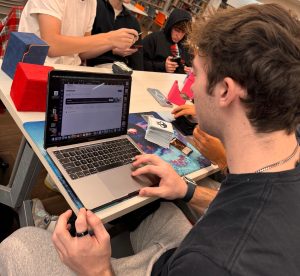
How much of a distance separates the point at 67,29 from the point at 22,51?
21.7 inches

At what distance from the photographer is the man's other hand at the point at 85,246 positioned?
681mm

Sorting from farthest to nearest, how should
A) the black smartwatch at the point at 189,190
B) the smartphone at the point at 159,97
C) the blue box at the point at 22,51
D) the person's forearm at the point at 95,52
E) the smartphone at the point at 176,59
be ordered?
the smartphone at the point at 176,59 < the person's forearm at the point at 95,52 < the smartphone at the point at 159,97 < the blue box at the point at 22,51 < the black smartwatch at the point at 189,190

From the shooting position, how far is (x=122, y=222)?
3.70ft

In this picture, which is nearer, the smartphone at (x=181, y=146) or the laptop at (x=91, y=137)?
the laptop at (x=91, y=137)

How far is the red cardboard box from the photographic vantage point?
1004 mm

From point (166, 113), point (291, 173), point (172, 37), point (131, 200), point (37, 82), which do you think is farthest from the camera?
point (172, 37)

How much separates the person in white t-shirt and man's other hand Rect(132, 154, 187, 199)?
2.83ft

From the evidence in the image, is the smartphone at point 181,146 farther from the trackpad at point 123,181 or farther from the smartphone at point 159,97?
the smartphone at point 159,97

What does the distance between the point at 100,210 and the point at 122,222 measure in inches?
14.5

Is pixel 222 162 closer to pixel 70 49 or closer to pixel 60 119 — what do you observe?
pixel 60 119

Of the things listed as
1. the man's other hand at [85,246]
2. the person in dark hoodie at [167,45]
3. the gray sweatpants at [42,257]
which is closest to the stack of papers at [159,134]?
the gray sweatpants at [42,257]

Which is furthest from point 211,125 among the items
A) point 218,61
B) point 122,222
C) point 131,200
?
point 122,222

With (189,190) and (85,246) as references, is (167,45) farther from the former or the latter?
(85,246)

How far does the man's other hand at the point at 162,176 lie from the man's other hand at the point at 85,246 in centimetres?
24
